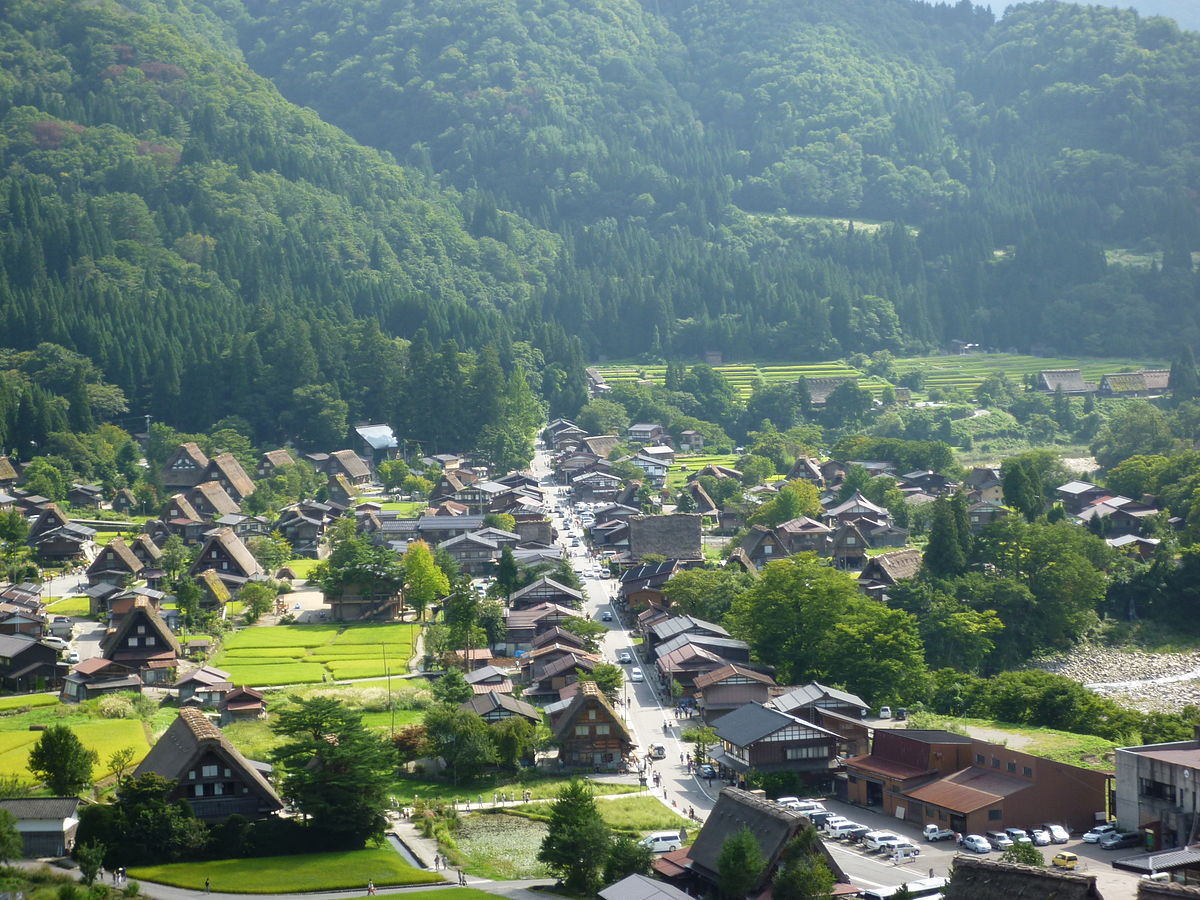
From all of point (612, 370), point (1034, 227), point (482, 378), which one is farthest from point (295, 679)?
point (1034, 227)

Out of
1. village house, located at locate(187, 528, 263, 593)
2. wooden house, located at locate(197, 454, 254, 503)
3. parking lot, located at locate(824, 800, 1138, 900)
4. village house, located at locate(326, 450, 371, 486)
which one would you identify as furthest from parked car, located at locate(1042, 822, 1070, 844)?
village house, located at locate(326, 450, 371, 486)

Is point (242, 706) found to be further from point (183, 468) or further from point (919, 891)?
point (183, 468)

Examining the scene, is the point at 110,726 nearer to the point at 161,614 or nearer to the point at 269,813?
the point at 269,813

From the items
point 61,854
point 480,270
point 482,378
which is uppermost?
point 480,270

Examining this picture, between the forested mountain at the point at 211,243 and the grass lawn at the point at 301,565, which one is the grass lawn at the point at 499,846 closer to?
the grass lawn at the point at 301,565

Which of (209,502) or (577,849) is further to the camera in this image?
(209,502)

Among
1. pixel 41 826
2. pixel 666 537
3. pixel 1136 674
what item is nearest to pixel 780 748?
pixel 41 826
